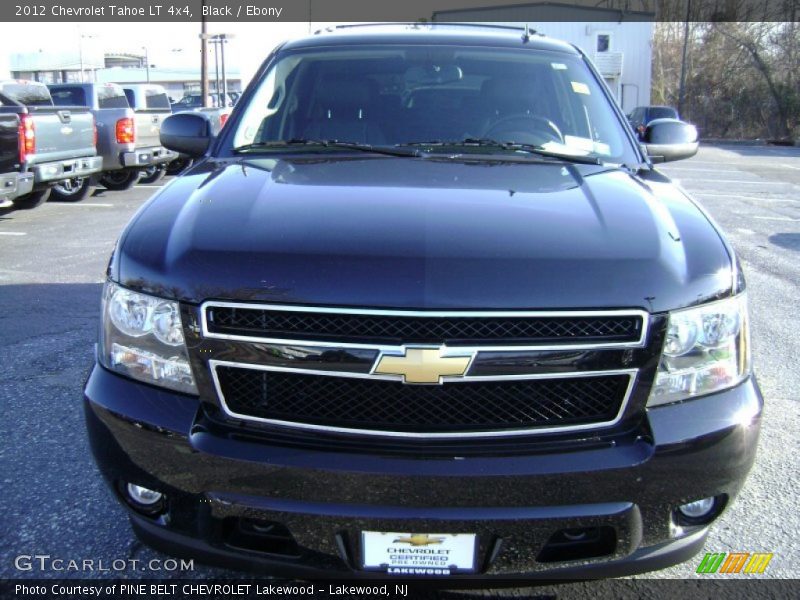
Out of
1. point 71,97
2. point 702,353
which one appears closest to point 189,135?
point 702,353

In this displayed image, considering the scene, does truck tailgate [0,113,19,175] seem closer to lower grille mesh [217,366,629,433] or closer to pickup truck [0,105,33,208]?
pickup truck [0,105,33,208]

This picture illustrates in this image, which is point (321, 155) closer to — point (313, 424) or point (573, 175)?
point (573, 175)

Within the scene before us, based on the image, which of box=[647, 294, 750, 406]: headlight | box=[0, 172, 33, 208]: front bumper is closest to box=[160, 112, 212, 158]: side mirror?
box=[647, 294, 750, 406]: headlight

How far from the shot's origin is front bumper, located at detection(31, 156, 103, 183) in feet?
31.8

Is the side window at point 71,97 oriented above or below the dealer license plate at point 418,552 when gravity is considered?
above

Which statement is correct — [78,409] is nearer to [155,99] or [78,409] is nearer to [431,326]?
[431,326]

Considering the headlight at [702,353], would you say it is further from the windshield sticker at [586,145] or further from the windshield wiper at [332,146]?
the windshield wiper at [332,146]

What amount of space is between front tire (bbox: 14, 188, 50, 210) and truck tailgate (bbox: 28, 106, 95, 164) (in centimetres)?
60

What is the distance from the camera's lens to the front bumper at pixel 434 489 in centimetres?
194

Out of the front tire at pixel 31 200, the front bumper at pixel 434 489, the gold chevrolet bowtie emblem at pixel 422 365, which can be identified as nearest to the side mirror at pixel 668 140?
the front bumper at pixel 434 489

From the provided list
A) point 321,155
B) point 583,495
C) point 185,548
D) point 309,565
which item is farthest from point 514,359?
point 321,155

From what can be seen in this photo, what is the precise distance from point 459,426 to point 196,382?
711 millimetres

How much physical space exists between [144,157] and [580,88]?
10.3m

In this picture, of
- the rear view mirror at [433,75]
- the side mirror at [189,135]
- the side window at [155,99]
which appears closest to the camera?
the rear view mirror at [433,75]
